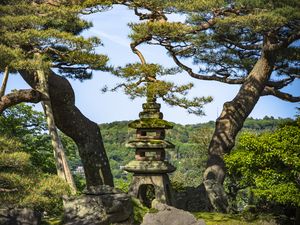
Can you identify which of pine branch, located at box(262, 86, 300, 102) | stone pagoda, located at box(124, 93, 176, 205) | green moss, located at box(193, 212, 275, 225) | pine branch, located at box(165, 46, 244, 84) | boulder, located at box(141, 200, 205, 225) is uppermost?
pine branch, located at box(165, 46, 244, 84)

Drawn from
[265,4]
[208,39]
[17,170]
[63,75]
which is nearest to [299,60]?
[208,39]

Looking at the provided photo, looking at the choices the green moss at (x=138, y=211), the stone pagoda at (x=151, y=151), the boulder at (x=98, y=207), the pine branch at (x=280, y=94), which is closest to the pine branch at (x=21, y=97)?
the stone pagoda at (x=151, y=151)

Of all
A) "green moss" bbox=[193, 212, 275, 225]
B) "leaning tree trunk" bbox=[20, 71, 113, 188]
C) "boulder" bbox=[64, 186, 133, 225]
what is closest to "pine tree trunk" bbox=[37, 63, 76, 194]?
"boulder" bbox=[64, 186, 133, 225]

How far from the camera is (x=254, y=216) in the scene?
13.9m

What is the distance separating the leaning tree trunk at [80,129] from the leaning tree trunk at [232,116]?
11.7 feet

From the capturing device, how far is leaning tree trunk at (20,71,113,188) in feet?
53.5

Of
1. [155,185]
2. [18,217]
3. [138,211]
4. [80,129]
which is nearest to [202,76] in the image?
[80,129]

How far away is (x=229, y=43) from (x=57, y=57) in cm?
716

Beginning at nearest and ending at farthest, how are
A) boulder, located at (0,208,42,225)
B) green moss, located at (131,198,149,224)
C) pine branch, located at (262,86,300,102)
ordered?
boulder, located at (0,208,42,225), green moss, located at (131,198,149,224), pine branch, located at (262,86,300,102)

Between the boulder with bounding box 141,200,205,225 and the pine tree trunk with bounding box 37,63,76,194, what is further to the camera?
the pine tree trunk with bounding box 37,63,76,194

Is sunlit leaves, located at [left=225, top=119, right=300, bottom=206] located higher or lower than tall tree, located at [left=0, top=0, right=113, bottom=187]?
lower

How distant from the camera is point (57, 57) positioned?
13.8m

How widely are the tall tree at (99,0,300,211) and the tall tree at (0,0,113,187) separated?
2006 millimetres

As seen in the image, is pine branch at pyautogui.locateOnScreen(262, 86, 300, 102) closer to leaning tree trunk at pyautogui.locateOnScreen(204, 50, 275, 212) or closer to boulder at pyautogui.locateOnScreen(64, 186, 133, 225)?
leaning tree trunk at pyautogui.locateOnScreen(204, 50, 275, 212)
